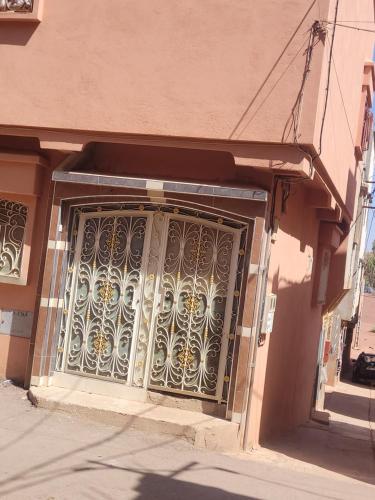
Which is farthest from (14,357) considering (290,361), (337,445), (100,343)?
(337,445)

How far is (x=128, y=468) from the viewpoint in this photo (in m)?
6.16

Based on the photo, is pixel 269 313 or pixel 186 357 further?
pixel 269 313

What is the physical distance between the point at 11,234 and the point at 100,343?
71.3 inches

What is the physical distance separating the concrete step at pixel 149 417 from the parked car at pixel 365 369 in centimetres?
2162

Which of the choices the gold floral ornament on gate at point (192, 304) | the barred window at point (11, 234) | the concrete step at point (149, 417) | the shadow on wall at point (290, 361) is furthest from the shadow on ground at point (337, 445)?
the barred window at point (11, 234)

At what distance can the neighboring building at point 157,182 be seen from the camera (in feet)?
25.1

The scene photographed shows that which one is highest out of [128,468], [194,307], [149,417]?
[194,307]

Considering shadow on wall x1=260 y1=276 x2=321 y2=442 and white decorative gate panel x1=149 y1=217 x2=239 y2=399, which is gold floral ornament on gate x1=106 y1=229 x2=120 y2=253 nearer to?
white decorative gate panel x1=149 y1=217 x2=239 y2=399

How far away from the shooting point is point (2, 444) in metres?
6.39

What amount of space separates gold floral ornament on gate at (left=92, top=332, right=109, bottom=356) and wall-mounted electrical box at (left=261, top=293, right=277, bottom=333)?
1856mm

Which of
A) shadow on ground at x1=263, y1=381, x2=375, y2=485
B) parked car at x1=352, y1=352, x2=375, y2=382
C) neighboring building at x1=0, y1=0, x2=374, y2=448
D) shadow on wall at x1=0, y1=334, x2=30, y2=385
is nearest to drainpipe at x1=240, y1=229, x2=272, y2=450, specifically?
neighboring building at x1=0, y1=0, x2=374, y2=448

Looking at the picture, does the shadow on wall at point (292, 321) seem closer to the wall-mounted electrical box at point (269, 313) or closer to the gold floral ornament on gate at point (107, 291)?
the wall-mounted electrical box at point (269, 313)

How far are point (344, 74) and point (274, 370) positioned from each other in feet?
13.8

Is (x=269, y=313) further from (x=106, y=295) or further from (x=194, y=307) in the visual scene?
(x=106, y=295)
